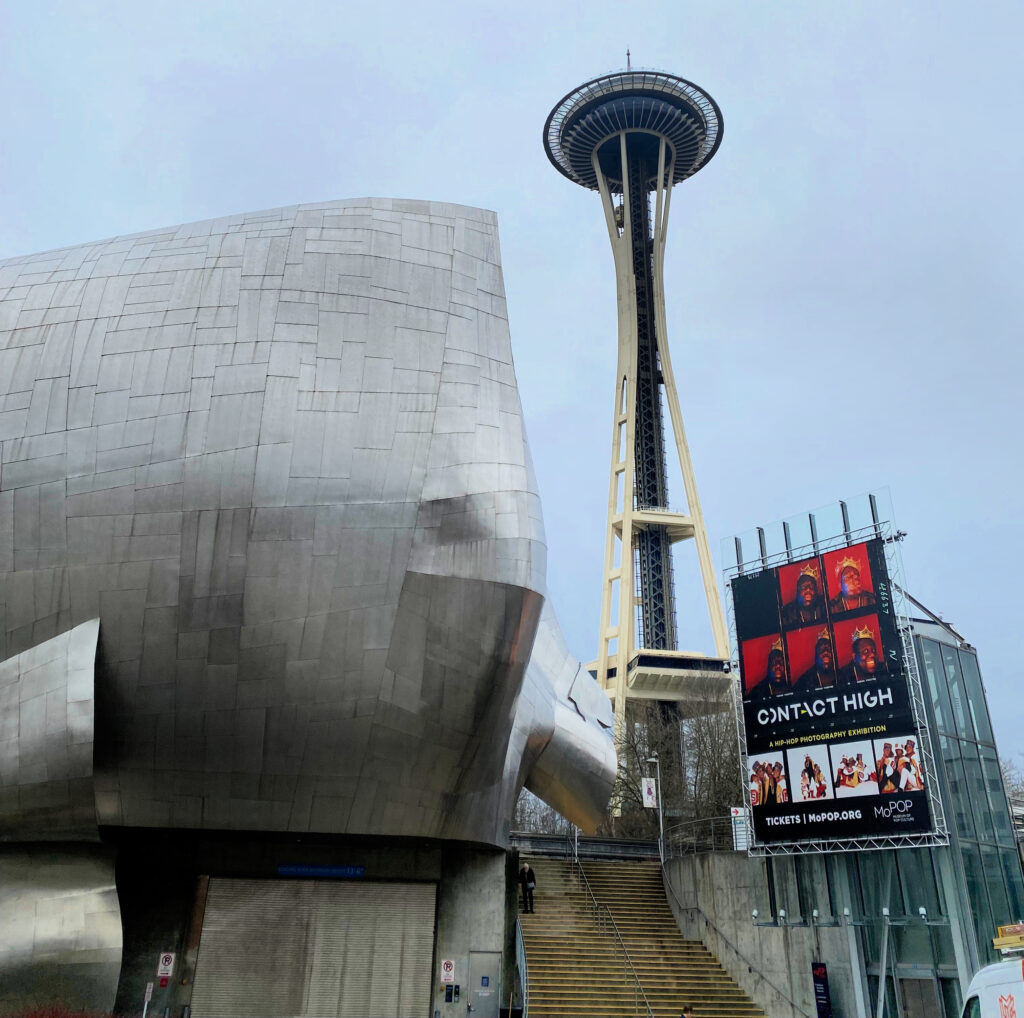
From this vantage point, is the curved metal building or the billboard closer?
the curved metal building

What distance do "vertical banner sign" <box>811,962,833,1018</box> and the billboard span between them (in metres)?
2.79

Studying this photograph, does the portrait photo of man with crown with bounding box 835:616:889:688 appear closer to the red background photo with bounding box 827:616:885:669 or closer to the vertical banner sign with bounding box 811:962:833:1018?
the red background photo with bounding box 827:616:885:669

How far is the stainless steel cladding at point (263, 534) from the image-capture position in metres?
17.9

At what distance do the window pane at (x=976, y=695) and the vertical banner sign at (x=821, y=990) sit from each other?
656 centimetres

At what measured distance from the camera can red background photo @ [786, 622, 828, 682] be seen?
23672mm

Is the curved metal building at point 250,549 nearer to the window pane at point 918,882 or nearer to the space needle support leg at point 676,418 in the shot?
the window pane at point 918,882

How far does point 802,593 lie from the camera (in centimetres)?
2427

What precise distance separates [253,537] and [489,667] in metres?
5.44

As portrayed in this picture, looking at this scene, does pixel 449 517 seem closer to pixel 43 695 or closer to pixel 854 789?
pixel 43 695

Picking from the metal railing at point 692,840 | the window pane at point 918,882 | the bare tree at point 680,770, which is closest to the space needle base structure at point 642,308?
the bare tree at point 680,770

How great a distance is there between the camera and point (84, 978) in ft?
56.3

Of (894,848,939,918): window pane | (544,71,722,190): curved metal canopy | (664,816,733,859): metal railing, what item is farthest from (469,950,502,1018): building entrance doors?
(544,71,722,190): curved metal canopy

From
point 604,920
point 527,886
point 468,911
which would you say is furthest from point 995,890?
point 468,911

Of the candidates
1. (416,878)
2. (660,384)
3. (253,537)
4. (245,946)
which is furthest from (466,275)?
Result: (660,384)
